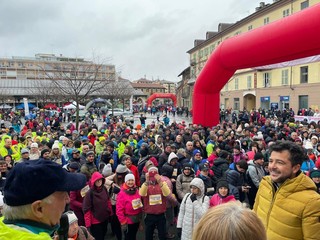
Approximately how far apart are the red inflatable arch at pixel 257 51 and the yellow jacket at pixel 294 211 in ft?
16.9

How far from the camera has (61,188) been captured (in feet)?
4.80

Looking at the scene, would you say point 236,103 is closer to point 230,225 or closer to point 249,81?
point 249,81

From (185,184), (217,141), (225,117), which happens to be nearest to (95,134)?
(217,141)

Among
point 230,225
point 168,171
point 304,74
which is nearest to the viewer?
point 230,225

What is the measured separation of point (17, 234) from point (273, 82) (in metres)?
34.0

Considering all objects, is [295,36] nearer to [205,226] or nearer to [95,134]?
[205,226]

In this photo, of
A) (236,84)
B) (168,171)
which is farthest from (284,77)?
(168,171)

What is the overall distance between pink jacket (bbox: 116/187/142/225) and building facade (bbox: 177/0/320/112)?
2033cm

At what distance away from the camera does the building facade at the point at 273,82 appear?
26.5 m

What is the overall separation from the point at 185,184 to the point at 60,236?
11.9ft

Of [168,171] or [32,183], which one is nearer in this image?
[32,183]

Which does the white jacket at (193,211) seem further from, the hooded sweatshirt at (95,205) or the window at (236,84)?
the window at (236,84)

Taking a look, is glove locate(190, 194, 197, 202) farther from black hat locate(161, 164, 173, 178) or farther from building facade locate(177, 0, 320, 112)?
building facade locate(177, 0, 320, 112)

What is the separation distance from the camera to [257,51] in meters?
7.86
